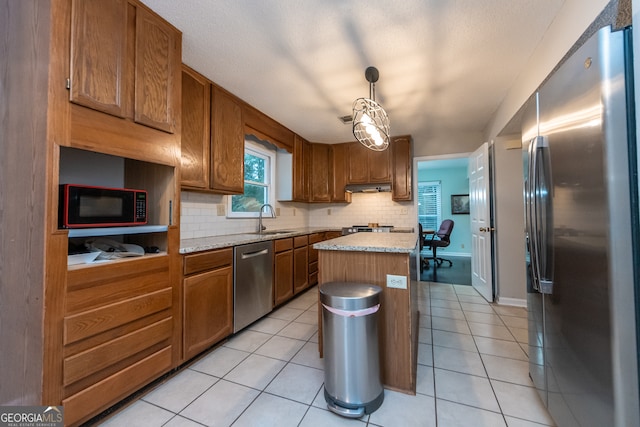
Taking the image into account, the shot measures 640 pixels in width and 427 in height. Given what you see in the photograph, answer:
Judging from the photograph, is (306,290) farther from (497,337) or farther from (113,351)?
(113,351)

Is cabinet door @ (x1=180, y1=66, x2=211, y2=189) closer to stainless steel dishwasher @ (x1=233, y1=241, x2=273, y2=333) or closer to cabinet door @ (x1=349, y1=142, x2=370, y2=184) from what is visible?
stainless steel dishwasher @ (x1=233, y1=241, x2=273, y2=333)

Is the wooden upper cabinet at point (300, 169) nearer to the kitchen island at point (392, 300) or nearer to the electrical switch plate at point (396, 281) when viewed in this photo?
the kitchen island at point (392, 300)

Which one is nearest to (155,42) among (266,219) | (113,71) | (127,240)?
(113,71)

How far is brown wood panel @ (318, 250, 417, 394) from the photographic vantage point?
1604 mm

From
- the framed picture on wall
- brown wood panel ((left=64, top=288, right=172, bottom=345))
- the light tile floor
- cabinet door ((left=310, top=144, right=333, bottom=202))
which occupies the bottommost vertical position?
the light tile floor

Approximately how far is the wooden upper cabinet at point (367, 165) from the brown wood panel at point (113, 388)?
11.8 ft

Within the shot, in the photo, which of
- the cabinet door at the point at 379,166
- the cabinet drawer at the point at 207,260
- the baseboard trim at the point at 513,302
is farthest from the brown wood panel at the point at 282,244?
the baseboard trim at the point at 513,302

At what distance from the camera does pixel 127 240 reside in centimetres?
190

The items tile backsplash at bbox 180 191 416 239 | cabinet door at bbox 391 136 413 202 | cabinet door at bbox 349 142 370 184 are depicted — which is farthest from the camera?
cabinet door at bbox 349 142 370 184

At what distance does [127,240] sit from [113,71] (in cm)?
115

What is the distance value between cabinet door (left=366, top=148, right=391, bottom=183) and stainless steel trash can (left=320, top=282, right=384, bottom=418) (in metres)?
3.13

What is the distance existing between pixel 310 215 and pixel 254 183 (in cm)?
168

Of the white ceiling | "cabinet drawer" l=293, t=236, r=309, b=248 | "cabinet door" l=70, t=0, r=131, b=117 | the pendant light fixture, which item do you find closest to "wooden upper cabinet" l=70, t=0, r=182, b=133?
"cabinet door" l=70, t=0, r=131, b=117

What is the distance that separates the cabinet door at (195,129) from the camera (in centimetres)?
217
